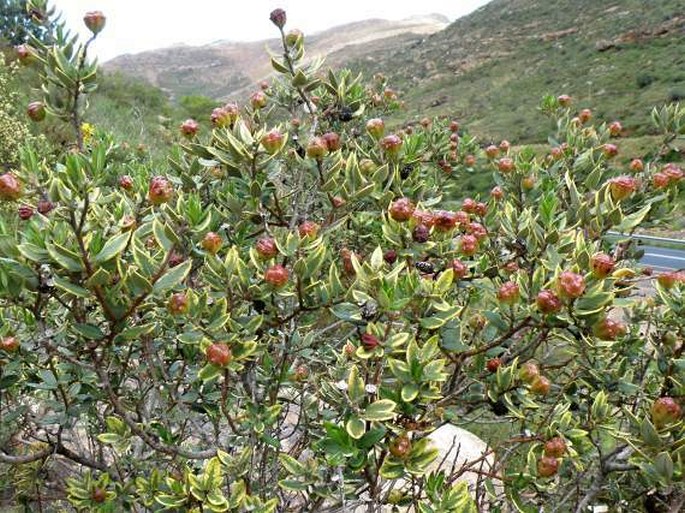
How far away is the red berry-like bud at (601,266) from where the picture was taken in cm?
143

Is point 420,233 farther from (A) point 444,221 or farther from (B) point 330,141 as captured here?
(B) point 330,141

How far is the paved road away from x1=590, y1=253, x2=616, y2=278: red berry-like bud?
12889mm

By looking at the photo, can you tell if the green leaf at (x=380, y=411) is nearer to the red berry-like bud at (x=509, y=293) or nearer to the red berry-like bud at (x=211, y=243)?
the red berry-like bud at (x=509, y=293)

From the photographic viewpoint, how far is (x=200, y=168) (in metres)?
2.10

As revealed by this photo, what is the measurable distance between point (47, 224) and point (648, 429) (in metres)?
1.78

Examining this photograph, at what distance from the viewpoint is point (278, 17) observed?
6.61 ft

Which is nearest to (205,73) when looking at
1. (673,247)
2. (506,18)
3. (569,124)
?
(506,18)

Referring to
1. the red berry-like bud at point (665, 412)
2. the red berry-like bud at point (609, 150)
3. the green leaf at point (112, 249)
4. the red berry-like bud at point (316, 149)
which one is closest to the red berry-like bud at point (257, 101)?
the red berry-like bud at point (316, 149)

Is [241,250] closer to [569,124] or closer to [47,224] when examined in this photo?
[47,224]

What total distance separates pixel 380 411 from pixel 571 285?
1.91 ft

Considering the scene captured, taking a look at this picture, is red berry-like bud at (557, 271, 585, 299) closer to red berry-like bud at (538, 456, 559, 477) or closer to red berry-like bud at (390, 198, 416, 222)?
red berry-like bud at (390, 198, 416, 222)

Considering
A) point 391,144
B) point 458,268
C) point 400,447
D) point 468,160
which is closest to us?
point 400,447

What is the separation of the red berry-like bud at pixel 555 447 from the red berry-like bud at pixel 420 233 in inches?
29.1

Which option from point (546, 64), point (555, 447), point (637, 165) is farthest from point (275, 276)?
point (546, 64)
